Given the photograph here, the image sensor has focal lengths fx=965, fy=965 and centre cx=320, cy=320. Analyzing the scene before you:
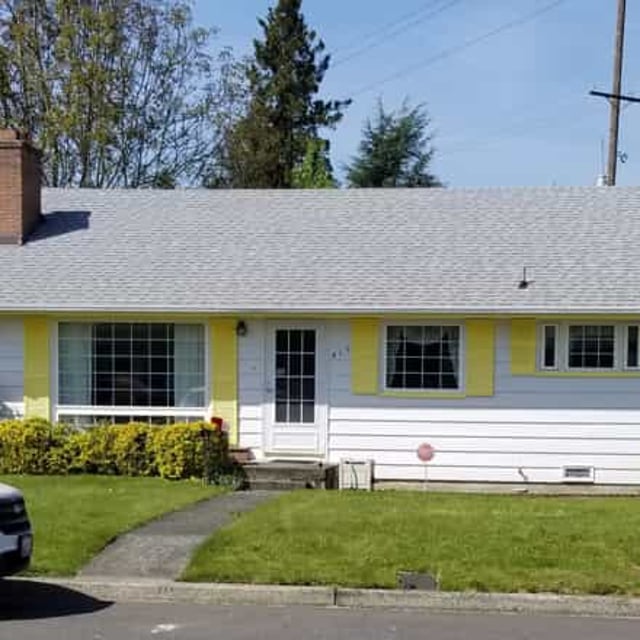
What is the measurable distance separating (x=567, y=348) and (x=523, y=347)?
0.69 m

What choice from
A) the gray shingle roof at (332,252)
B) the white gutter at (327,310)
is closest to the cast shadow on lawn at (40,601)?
the white gutter at (327,310)

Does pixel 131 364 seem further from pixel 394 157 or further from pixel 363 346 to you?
pixel 394 157

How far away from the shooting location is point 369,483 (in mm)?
14570

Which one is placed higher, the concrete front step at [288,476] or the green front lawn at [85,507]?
the green front lawn at [85,507]

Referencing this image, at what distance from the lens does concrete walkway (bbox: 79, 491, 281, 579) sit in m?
8.52

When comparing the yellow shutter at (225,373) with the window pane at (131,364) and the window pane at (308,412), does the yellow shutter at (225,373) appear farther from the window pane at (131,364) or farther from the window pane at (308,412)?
the window pane at (308,412)

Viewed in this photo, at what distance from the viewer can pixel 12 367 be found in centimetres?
1535

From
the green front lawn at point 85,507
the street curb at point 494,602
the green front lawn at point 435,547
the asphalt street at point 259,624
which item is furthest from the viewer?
the green front lawn at point 85,507

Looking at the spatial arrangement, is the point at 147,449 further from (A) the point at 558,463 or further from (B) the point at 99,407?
(A) the point at 558,463

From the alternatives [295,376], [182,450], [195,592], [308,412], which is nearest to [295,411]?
[308,412]

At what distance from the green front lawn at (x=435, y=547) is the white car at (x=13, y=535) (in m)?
1.55

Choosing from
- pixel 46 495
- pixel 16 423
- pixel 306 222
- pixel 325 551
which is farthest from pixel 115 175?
pixel 325 551

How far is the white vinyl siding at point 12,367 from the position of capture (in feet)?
50.3

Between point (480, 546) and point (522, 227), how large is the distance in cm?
862
